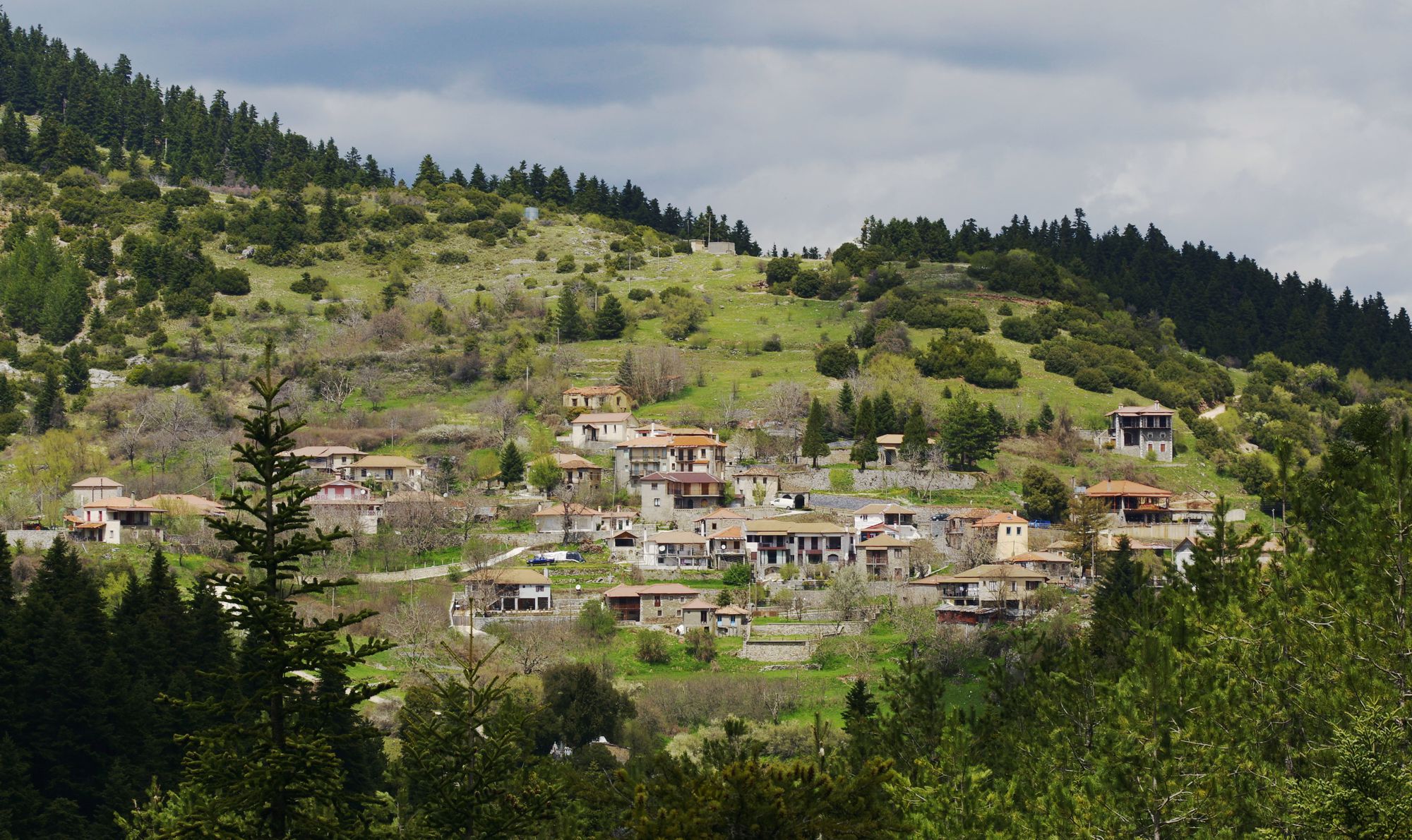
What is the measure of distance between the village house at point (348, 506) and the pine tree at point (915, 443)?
27766mm

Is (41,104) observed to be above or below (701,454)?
above

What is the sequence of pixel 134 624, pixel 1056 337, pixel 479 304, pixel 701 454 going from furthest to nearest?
pixel 479 304, pixel 1056 337, pixel 701 454, pixel 134 624

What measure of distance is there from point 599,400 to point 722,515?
23.5 m

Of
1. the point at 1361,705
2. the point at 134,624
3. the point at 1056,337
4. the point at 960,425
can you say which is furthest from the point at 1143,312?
the point at 1361,705

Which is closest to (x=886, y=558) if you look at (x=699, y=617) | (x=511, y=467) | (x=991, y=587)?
(x=991, y=587)

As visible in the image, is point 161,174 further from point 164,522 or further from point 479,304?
point 164,522

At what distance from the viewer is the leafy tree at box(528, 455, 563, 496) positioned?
85312 mm

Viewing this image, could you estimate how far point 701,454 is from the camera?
89.4 m

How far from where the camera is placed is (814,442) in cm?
9006

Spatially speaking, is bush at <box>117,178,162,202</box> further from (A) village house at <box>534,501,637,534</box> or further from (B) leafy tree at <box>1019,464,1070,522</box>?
(B) leafy tree at <box>1019,464,1070,522</box>

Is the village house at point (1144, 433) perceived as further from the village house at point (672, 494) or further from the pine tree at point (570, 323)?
the pine tree at point (570, 323)

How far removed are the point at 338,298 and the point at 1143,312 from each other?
65943mm

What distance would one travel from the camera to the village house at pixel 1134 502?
271 ft

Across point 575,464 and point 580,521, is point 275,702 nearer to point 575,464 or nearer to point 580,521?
point 580,521
